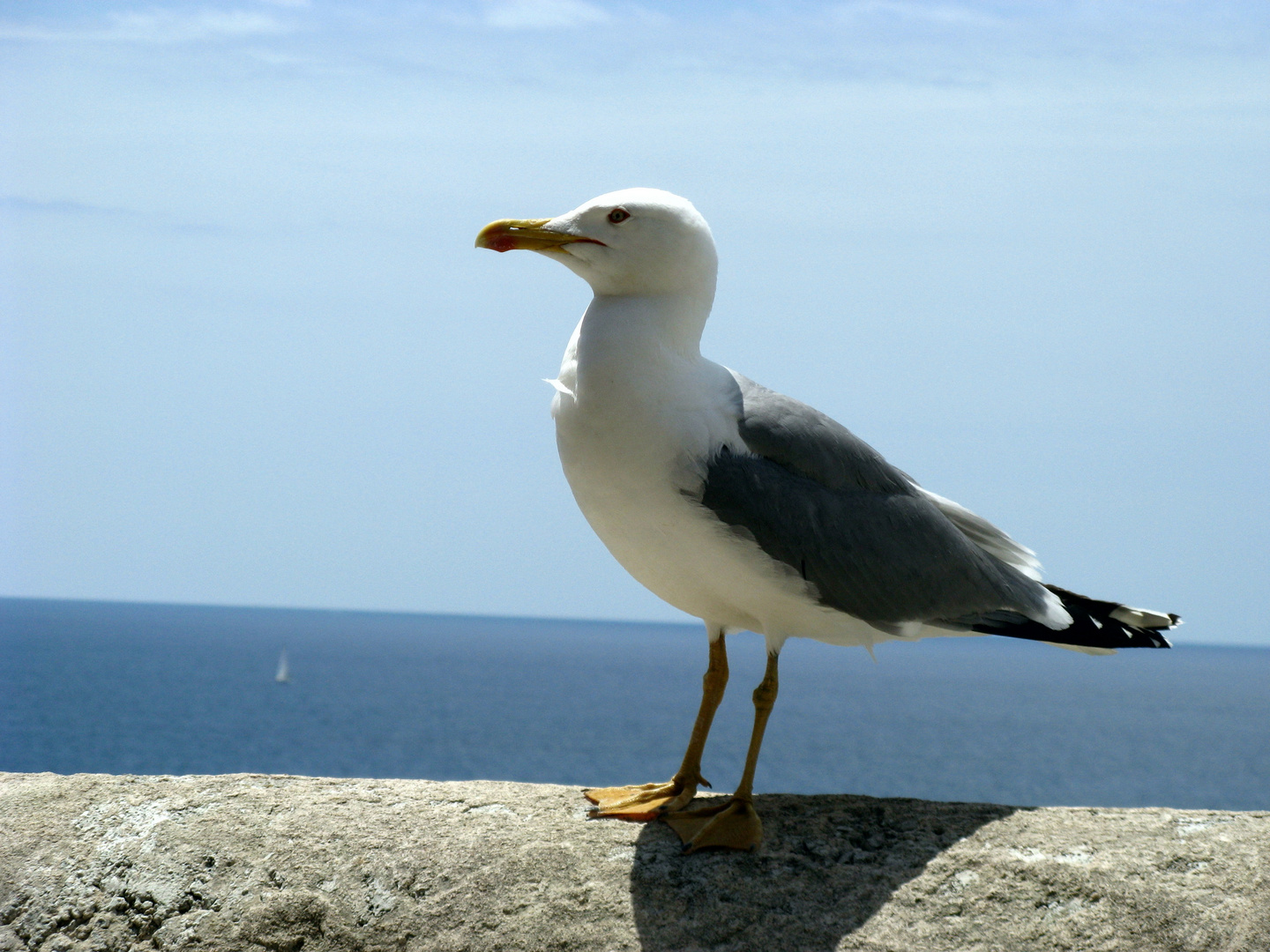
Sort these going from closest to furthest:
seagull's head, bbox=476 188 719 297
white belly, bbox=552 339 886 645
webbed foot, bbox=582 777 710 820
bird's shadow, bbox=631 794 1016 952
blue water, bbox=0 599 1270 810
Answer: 1. bird's shadow, bbox=631 794 1016 952
2. white belly, bbox=552 339 886 645
3. seagull's head, bbox=476 188 719 297
4. webbed foot, bbox=582 777 710 820
5. blue water, bbox=0 599 1270 810

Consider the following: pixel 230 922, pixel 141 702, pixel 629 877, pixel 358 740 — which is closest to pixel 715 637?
pixel 629 877

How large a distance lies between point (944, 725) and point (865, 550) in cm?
9923

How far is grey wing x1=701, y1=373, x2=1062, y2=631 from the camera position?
467 cm

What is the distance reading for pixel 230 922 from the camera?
463 cm

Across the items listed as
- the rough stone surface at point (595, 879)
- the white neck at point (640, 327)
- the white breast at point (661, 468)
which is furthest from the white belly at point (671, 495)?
the rough stone surface at point (595, 879)

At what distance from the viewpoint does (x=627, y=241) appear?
191 inches

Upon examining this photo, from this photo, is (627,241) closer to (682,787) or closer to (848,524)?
(848,524)

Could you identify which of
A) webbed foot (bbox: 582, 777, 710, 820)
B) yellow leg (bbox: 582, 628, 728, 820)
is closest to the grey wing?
yellow leg (bbox: 582, 628, 728, 820)

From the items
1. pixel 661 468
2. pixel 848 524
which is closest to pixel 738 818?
pixel 848 524

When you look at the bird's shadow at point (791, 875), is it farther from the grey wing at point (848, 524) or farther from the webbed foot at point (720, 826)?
the grey wing at point (848, 524)

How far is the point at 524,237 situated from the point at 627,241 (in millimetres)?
451

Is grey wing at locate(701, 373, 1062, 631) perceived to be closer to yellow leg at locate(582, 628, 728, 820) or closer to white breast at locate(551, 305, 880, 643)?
white breast at locate(551, 305, 880, 643)

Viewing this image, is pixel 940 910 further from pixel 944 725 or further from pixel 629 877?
pixel 944 725

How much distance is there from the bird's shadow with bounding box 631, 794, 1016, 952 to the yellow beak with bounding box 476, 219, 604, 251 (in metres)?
2.57
